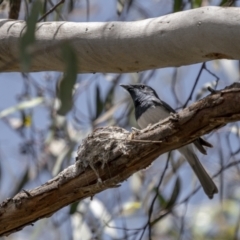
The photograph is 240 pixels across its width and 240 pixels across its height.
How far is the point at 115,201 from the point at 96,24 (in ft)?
7.87

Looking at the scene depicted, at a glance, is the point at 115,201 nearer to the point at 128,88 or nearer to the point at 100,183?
the point at 128,88

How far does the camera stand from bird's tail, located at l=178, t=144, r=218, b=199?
3.64m

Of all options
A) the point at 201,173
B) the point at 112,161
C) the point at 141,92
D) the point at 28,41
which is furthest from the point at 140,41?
the point at 141,92

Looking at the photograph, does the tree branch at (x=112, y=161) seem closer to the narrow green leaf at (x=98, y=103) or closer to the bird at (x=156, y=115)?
the bird at (x=156, y=115)

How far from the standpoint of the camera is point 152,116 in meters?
3.74

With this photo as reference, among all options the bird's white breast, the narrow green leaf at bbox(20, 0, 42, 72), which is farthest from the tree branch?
the bird's white breast

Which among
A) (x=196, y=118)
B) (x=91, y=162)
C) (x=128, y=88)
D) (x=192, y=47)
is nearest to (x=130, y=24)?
(x=192, y=47)

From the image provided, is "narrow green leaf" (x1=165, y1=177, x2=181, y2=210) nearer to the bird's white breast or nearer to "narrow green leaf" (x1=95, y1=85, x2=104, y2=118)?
the bird's white breast

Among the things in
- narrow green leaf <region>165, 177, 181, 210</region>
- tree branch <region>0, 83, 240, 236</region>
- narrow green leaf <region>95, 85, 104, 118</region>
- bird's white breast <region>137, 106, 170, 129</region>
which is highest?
narrow green leaf <region>95, 85, 104, 118</region>

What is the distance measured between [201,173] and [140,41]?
1.64m

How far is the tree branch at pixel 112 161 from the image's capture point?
2.26 meters

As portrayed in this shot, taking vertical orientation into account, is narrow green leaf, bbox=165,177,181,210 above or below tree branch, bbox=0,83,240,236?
above

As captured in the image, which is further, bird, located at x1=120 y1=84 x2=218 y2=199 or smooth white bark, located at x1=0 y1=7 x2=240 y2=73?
bird, located at x1=120 y1=84 x2=218 y2=199

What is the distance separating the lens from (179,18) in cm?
225
